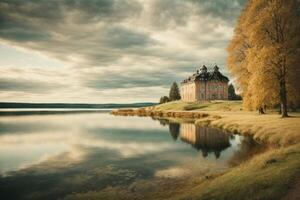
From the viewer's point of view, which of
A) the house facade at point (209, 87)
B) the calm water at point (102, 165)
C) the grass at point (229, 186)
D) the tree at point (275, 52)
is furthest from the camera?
the house facade at point (209, 87)

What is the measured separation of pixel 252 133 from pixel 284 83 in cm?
721

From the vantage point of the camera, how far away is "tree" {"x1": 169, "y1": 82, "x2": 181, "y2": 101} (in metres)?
157

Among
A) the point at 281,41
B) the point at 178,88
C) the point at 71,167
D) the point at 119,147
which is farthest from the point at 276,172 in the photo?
the point at 178,88

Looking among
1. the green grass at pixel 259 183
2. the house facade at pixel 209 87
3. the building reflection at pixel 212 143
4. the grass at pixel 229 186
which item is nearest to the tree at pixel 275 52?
the building reflection at pixel 212 143

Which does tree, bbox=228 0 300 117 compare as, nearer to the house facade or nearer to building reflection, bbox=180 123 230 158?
building reflection, bbox=180 123 230 158

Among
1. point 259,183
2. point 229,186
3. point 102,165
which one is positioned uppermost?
point 259,183

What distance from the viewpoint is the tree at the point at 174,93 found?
157200 millimetres

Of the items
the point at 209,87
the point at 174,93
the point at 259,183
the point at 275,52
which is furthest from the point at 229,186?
the point at 174,93

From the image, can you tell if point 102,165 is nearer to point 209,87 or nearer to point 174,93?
point 209,87

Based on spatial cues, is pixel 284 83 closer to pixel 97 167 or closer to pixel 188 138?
pixel 188 138

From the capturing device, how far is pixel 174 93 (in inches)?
6216

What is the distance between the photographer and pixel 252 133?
36.5 metres

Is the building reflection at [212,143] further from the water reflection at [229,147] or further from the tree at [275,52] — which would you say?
the tree at [275,52]

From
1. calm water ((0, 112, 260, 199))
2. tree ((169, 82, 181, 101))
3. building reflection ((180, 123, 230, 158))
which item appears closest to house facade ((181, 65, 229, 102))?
tree ((169, 82, 181, 101))
